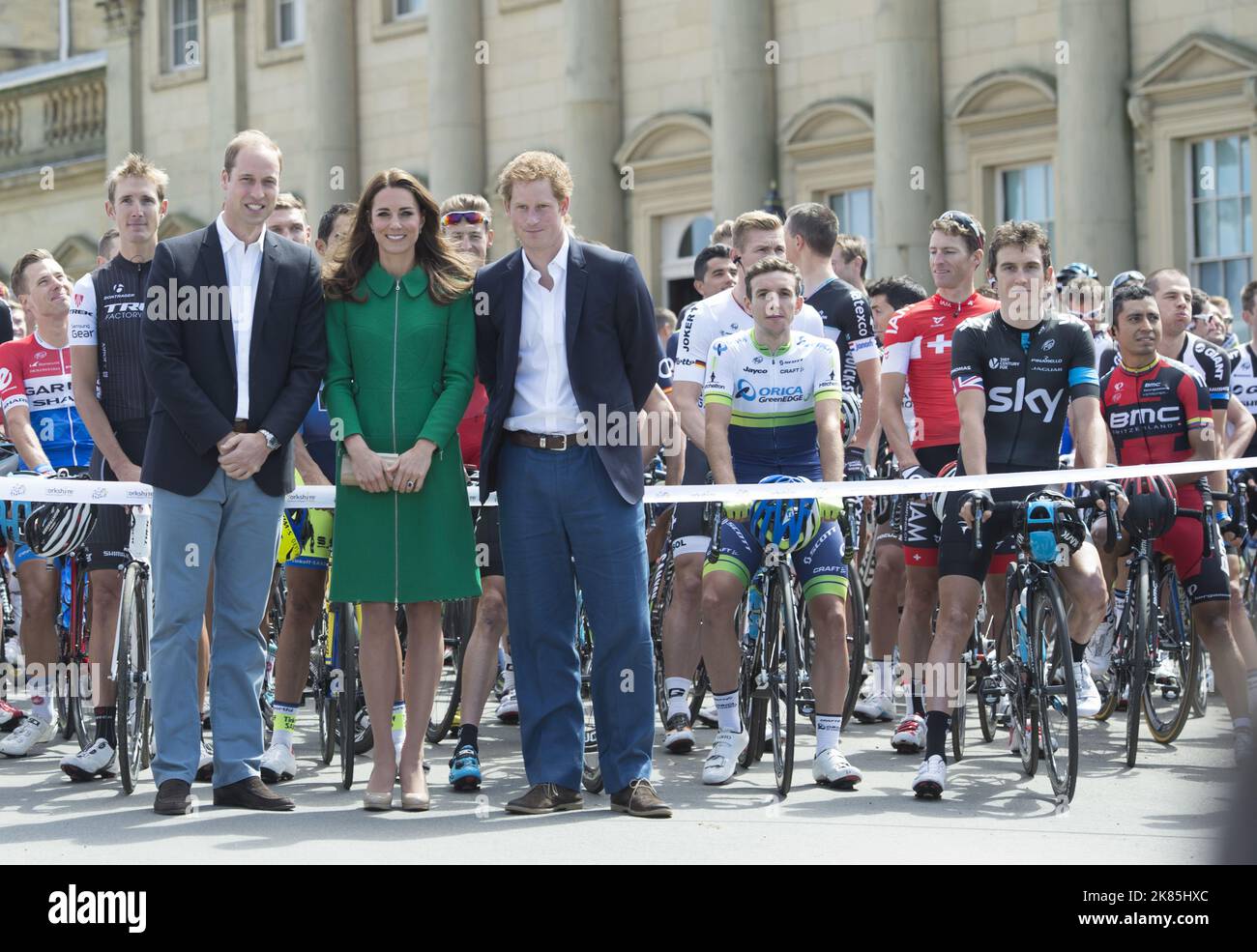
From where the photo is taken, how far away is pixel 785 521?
8656 mm

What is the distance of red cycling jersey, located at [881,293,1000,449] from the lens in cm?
991

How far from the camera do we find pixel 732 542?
888 centimetres

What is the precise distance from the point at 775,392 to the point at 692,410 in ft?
2.72

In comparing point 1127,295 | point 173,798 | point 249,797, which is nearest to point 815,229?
point 1127,295

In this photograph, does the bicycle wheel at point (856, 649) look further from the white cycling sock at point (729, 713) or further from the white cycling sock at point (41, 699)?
the white cycling sock at point (41, 699)

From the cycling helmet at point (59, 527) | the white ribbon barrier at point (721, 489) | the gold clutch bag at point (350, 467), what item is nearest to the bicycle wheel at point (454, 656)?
the white ribbon barrier at point (721, 489)

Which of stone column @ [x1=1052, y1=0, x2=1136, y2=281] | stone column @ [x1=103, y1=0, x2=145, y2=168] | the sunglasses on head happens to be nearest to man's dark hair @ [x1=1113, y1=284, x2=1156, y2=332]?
the sunglasses on head

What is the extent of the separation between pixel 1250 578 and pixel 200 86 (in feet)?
A: 80.0

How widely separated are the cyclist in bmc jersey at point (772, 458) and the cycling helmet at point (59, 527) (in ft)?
9.08

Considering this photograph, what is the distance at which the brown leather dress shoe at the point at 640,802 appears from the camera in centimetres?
770

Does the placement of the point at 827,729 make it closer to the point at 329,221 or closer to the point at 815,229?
the point at 815,229
